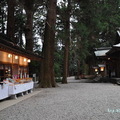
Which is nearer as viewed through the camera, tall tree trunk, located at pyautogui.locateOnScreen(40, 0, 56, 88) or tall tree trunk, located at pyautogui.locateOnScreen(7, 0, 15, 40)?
tall tree trunk, located at pyautogui.locateOnScreen(40, 0, 56, 88)

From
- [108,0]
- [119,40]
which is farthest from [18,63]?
[119,40]

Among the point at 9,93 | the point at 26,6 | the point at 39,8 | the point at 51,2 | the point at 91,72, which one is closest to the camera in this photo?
the point at 9,93

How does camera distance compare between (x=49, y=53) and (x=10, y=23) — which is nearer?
(x=49, y=53)

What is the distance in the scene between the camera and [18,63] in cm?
1263

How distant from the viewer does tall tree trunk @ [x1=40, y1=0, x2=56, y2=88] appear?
513 inches

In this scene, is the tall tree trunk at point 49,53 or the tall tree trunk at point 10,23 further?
the tall tree trunk at point 10,23

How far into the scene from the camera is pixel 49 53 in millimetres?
13539

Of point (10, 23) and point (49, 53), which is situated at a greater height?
point (10, 23)

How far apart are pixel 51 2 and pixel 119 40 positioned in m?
9.76

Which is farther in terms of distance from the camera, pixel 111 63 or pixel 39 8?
pixel 111 63

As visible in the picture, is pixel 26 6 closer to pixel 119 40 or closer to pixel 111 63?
pixel 119 40

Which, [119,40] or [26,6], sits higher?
[26,6]

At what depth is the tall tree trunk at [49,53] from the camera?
13039mm

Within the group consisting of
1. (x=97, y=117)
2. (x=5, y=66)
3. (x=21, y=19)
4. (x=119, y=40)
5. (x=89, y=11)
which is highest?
(x=21, y=19)
